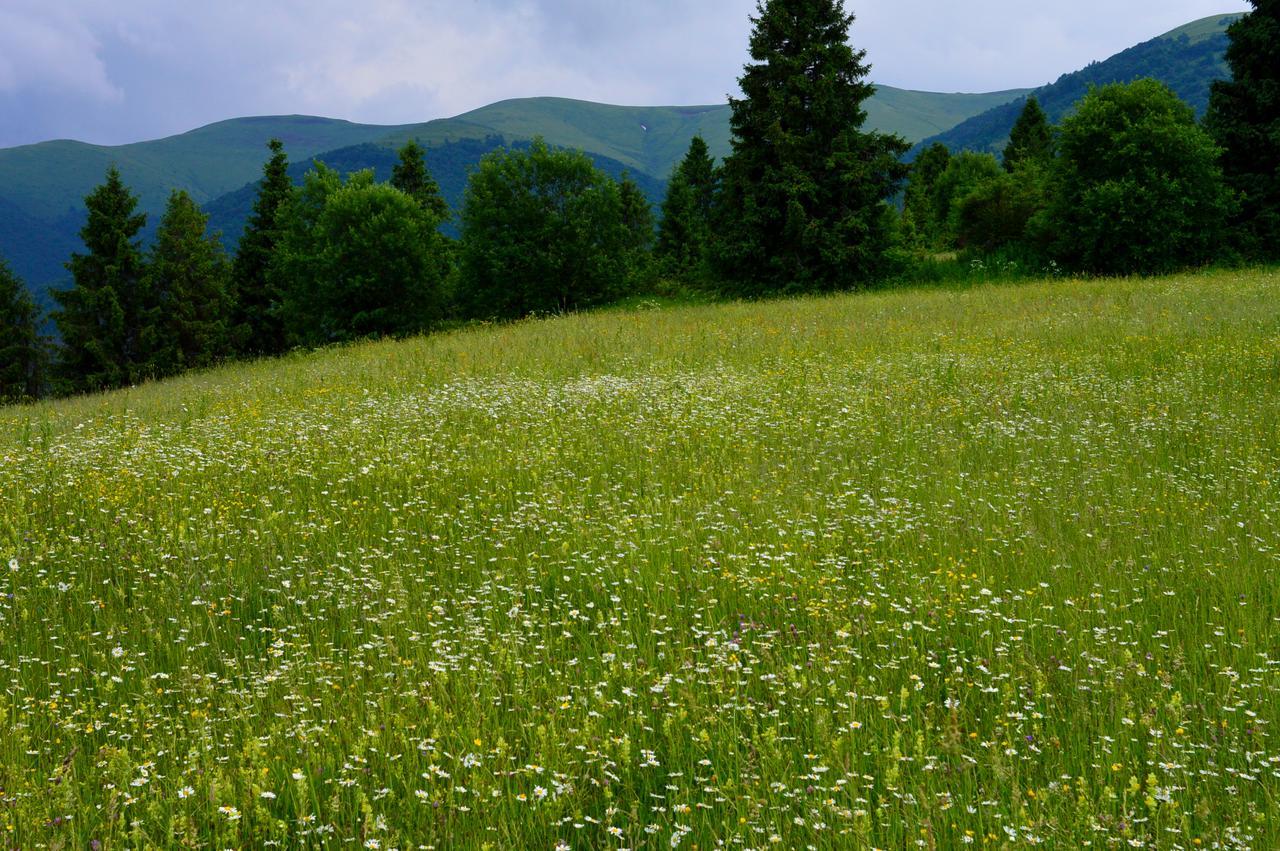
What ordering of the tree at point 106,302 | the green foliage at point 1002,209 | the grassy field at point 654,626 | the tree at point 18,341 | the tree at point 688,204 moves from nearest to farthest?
the grassy field at point 654,626 → the green foliage at point 1002,209 → the tree at point 106,302 → the tree at point 18,341 → the tree at point 688,204

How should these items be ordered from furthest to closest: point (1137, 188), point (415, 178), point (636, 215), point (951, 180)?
1. point (636, 215)
2. point (951, 180)
3. point (415, 178)
4. point (1137, 188)

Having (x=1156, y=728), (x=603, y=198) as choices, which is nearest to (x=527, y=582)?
(x=1156, y=728)

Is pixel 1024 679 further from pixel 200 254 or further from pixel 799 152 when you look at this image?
pixel 200 254

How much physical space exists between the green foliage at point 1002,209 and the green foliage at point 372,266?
76.6ft

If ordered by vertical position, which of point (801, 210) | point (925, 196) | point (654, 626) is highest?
point (925, 196)

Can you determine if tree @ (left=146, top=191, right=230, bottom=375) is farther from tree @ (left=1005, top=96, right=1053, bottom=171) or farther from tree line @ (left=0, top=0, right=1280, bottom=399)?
tree @ (left=1005, top=96, right=1053, bottom=171)

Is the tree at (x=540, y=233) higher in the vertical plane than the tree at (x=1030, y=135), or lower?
lower

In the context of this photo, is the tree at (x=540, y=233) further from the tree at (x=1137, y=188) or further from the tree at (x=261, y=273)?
the tree at (x=1137, y=188)

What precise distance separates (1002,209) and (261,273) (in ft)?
139

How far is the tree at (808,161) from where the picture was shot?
3209cm

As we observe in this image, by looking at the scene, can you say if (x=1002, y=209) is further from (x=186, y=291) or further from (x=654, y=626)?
Answer: (x=186, y=291)

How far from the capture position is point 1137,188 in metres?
28.9

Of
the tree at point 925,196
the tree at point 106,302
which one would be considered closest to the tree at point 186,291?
the tree at point 106,302

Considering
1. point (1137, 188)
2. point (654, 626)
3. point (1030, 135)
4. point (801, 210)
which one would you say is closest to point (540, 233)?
point (801, 210)
